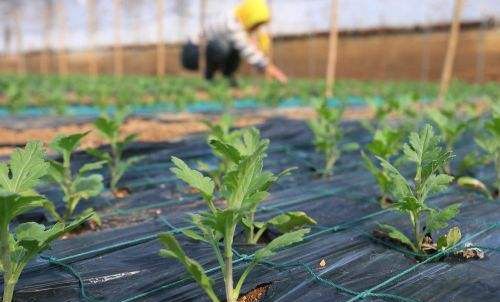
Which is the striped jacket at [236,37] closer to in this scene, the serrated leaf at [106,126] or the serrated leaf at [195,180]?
the serrated leaf at [106,126]

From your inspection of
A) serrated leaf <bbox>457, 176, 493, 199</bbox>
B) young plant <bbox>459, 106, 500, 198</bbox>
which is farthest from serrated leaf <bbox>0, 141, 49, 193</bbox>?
serrated leaf <bbox>457, 176, 493, 199</bbox>

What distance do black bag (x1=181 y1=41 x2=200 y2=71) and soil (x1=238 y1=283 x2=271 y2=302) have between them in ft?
36.7

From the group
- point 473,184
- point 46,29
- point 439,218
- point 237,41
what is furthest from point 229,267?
point 46,29

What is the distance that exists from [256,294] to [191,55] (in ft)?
37.4

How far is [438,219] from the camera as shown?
5.08 ft

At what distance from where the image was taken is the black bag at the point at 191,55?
1223 cm

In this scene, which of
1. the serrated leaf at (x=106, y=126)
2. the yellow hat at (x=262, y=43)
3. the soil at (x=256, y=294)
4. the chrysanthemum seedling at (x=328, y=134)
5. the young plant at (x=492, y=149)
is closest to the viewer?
the soil at (x=256, y=294)

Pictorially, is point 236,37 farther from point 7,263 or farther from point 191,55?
point 7,263

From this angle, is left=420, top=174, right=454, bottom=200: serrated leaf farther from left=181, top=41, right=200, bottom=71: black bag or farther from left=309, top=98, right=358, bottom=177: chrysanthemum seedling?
left=181, top=41, right=200, bottom=71: black bag

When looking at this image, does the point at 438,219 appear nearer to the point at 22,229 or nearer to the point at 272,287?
the point at 272,287

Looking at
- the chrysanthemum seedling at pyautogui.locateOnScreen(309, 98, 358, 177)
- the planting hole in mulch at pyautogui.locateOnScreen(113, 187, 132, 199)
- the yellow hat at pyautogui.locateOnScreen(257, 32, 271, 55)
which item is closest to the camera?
the planting hole in mulch at pyautogui.locateOnScreen(113, 187, 132, 199)

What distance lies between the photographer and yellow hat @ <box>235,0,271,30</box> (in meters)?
9.57

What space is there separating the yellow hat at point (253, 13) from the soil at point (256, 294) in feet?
28.5

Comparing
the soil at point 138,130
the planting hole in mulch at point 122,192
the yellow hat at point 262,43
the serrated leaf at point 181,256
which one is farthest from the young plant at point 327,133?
the yellow hat at point 262,43
